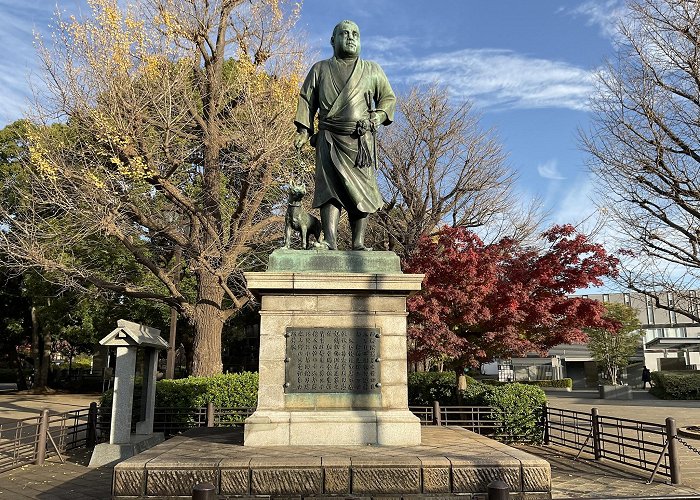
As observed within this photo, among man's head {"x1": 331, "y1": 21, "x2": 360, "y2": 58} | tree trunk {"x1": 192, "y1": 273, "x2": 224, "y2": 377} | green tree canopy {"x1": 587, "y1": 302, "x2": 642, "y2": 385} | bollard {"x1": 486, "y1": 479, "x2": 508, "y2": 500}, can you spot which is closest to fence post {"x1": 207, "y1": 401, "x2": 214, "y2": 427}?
tree trunk {"x1": 192, "y1": 273, "x2": 224, "y2": 377}

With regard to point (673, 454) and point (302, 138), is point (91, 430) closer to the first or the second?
point (302, 138)

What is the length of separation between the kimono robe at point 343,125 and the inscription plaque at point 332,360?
1793 millimetres

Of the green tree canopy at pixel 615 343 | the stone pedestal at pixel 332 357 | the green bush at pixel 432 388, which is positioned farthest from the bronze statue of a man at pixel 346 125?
the green tree canopy at pixel 615 343

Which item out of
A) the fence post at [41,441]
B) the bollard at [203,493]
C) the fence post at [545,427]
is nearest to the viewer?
the bollard at [203,493]

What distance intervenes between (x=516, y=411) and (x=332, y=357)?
25.6ft

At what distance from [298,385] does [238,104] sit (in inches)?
428

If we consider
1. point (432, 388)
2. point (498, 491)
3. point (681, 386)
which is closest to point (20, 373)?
point (432, 388)

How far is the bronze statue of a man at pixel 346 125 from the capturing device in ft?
24.0

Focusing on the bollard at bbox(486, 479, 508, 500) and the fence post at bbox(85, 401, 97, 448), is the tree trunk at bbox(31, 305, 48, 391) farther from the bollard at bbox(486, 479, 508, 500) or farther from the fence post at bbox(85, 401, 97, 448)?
the bollard at bbox(486, 479, 508, 500)

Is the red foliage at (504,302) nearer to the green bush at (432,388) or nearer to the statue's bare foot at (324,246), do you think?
the green bush at (432,388)

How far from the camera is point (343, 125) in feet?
Answer: 24.0

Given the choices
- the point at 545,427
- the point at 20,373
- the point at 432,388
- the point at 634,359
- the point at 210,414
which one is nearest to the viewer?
the point at 210,414

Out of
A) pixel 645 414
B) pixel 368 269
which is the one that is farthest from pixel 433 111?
pixel 368 269

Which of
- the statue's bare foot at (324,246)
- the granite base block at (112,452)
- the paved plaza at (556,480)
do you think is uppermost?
the statue's bare foot at (324,246)
